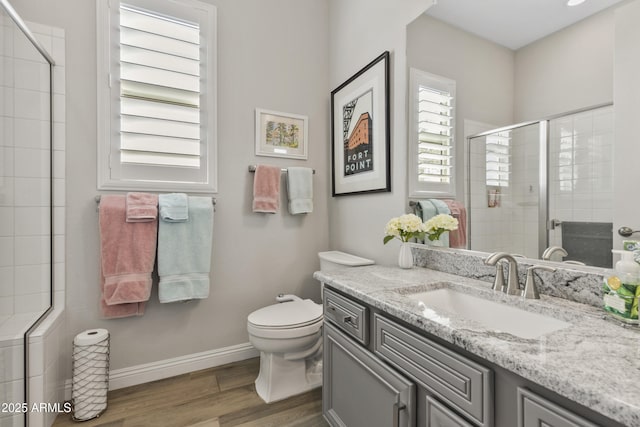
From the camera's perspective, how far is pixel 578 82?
0.94 metres

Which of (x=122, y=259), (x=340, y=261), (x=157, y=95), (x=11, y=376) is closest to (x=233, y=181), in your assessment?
(x=157, y=95)

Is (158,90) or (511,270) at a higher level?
(158,90)

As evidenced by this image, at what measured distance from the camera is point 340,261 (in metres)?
1.87

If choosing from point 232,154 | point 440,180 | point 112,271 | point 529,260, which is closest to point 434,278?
point 529,260

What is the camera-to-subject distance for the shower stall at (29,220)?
132 centimetres

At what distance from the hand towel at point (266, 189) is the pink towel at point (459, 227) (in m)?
1.16

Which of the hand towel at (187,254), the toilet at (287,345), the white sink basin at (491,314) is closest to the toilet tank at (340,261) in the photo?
the toilet at (287,345)

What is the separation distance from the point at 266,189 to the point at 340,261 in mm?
721

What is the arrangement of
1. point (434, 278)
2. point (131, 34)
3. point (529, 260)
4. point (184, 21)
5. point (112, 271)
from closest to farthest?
1. point (529, 260)
2. point (434, 278)
3. point (112, 271)
4. point (131, 34)
5. point (184, 21)

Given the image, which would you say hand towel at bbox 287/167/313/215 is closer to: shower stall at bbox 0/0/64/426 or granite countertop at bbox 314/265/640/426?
granite countertop at bbox 314/265/640/426

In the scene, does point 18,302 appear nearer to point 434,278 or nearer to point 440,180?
point 434,278

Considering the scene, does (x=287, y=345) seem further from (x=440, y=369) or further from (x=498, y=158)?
(x=498, y=158)

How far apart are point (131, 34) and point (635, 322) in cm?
256

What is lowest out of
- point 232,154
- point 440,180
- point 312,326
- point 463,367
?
point 312,326
